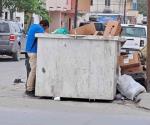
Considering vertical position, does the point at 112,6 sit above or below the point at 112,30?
below

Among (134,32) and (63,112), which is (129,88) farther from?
(134,32)

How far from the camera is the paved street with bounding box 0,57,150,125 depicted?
10047 millimetres

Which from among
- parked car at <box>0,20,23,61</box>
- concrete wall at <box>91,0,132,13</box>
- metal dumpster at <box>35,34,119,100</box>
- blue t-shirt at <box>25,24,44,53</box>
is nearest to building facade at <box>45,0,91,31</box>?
parked car at <box>0,20,23,61</box>

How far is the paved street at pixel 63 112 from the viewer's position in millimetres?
10047

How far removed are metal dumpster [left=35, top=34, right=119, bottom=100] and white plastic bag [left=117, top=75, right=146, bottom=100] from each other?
2.02 feet

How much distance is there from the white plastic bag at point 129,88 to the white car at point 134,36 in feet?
38.1

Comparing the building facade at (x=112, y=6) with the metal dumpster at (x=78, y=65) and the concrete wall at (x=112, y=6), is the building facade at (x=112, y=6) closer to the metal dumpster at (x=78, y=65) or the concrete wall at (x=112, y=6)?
the concrete wall at (x=112, y=6)

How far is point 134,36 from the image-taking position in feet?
84.2

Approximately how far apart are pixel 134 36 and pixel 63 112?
14926 millimetres

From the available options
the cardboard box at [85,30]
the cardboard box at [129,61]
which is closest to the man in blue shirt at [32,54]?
the cardboard box at [85,30]

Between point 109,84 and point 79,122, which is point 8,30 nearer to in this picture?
point 109,84

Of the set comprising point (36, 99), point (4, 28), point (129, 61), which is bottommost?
point (36, 99)

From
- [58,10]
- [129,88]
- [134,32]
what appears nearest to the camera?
[129,88]

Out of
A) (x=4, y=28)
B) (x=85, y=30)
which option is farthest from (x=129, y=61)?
(x=4, y=28)
